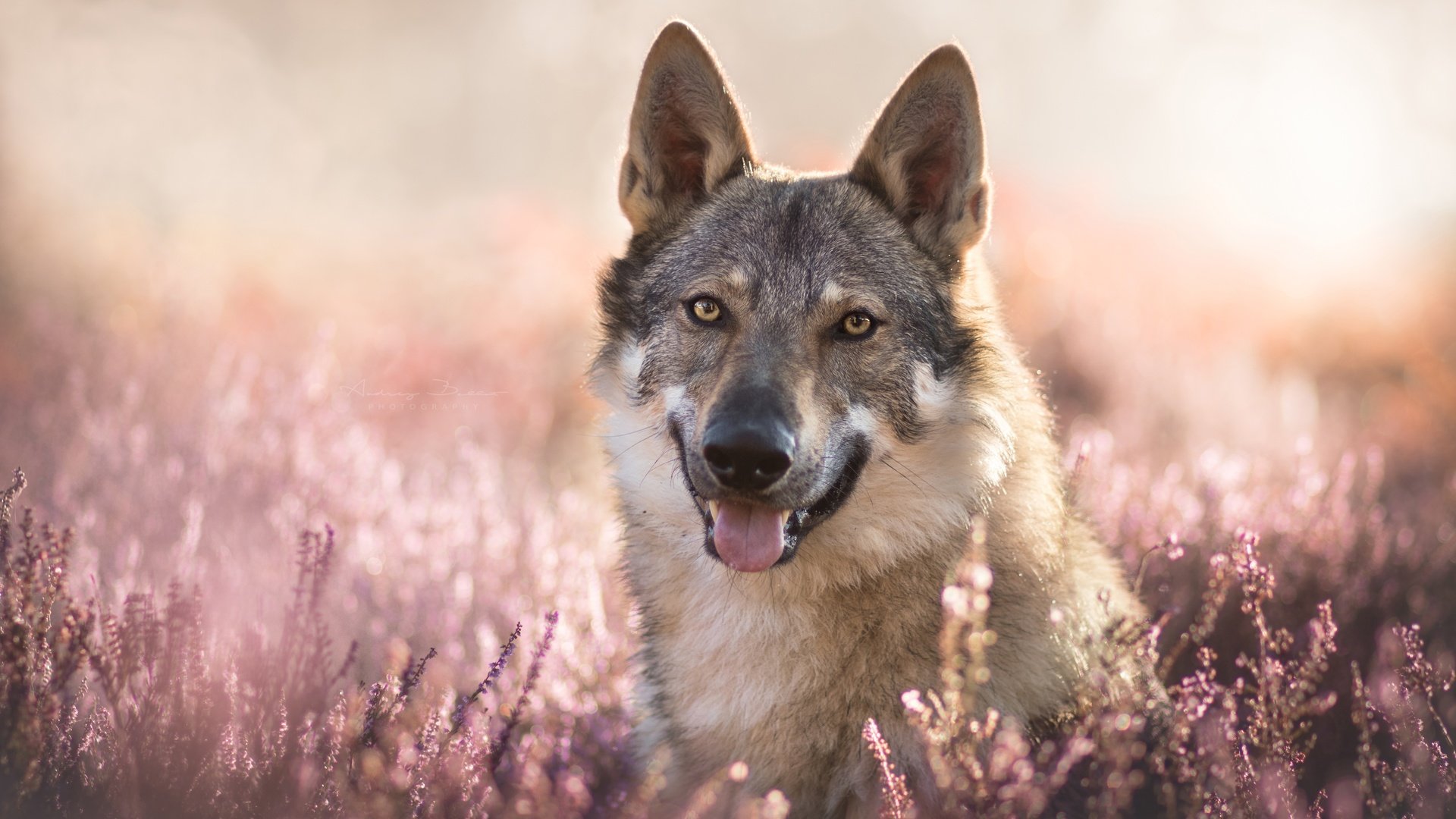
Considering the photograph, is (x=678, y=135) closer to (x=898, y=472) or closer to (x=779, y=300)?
(x=779, y=300)

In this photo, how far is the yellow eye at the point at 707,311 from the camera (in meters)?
3.30

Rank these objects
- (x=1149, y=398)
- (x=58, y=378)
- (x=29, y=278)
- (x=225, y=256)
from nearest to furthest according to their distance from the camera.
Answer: (x=58, y=378) < (x=1149, y=398) < (x=29, y=278) < (x=225, y=256)

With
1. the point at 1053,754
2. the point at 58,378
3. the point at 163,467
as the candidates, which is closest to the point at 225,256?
the point at 58,378

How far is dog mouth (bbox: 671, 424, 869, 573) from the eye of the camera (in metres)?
2.89

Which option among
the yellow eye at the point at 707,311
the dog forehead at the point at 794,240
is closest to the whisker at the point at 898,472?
the dog forehead at the point at 794,240

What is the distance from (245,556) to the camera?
4680 mm

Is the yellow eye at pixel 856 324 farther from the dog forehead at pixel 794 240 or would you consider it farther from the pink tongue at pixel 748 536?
the pink tongue at pixel 748 536

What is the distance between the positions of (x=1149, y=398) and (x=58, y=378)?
26.8ft

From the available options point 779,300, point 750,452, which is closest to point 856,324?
point 779,300

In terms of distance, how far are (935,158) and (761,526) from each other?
1529 millimetres

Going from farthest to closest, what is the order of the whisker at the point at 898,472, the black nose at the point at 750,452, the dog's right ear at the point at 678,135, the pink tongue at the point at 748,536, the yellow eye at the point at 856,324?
1. the dog's right ear at the point at 678,135
2. the yellow eye at the point at 856,324
3. the whisker at the point at 898,472
4. the pink tongue at the point at 748,536
5. the black nose at the point at 750,452

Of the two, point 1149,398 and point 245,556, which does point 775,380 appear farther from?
point 1149,398

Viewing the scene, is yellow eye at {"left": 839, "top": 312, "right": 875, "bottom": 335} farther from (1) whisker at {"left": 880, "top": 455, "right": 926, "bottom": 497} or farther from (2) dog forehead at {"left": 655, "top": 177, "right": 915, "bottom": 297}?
(1) whisker at {"left": 880, "top": 455, "right": 926, "bottom": 497}

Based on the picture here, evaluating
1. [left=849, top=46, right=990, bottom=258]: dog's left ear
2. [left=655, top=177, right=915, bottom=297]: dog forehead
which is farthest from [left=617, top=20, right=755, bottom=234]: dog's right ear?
[left=849, top=46, right=990, bottom=258]: dog's left ear
